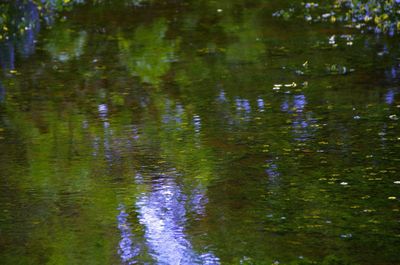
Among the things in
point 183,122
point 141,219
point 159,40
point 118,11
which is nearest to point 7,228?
point 141,219

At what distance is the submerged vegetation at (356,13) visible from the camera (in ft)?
46.2

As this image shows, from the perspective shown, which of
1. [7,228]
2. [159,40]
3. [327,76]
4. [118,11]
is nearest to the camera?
[7,228]

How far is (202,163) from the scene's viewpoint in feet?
24.7

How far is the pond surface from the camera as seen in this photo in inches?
229

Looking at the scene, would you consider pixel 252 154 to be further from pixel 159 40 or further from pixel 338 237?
pixel 159 40

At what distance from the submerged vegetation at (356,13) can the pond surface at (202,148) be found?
60 cm

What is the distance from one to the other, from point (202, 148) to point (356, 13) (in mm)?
8044

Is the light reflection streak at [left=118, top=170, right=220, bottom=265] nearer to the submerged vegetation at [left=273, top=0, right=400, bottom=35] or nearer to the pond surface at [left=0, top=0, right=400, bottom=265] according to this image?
the pond surface at [left=0, top=0, right=400, bottom=265]

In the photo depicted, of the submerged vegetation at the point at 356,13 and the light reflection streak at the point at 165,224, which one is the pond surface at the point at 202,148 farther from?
the submerged vegetation at the point at 356,13

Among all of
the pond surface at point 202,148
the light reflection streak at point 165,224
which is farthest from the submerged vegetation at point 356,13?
the light reflection streak at point 165,224

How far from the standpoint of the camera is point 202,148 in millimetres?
7977

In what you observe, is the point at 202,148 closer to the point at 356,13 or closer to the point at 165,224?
the point at 165,224

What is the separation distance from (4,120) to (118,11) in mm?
7946

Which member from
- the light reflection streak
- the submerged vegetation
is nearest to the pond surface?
the light reflection streak
